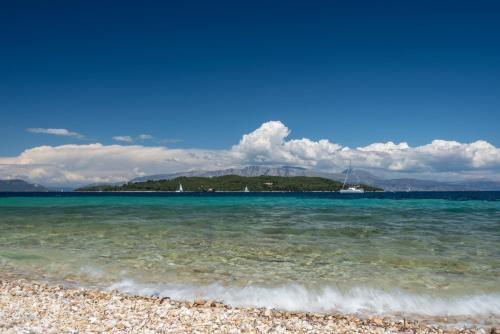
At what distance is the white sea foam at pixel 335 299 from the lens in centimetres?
1054

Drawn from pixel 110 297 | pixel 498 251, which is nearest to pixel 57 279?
pixel 110 297

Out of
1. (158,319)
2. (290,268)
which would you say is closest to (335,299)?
(290,268)

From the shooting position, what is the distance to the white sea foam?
10539 mm

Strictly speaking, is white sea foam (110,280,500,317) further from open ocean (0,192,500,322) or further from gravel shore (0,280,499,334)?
gravel shore (0,280,499,334)

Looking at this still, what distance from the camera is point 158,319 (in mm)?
8812

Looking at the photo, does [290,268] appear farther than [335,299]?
Yes

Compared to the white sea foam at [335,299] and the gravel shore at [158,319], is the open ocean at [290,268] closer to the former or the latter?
the white sea foam at [335,299]

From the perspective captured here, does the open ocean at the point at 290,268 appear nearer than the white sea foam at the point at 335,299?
No

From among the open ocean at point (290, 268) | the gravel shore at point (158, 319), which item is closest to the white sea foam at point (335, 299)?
the open ocean at point (290, 268)

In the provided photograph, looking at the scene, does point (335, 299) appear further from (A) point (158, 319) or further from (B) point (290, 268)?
(A) point (158, 319)

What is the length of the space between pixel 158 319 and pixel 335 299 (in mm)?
5210

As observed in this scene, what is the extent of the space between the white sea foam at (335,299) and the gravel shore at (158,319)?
3.18 ft

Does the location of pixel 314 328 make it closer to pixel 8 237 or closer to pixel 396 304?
pixel 396 304

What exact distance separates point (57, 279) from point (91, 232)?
14.0 m
